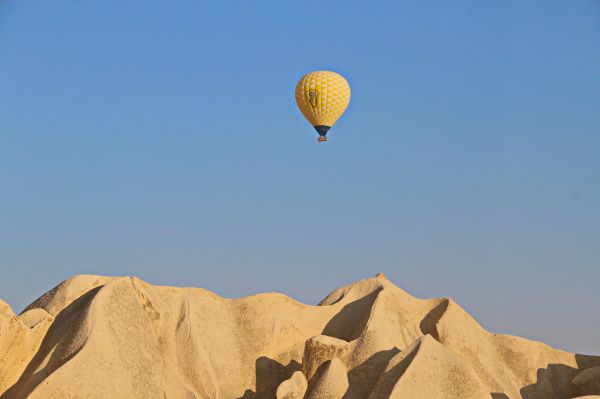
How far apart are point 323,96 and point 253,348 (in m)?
12.9

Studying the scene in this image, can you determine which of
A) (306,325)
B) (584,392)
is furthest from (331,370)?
(584,392)

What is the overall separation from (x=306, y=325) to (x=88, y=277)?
9.83 meters

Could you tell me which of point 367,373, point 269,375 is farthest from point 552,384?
point 269,375

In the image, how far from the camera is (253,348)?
45.7 m

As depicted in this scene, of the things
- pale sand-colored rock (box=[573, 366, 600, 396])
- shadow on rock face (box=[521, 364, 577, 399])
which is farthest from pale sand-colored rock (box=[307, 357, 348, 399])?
pale sand-colored rock (box=[573, 366, 600, 396])

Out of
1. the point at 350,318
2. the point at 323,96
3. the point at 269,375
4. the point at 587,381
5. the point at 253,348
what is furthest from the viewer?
the point at 323,96

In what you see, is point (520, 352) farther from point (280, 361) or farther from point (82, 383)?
point (82, 383)

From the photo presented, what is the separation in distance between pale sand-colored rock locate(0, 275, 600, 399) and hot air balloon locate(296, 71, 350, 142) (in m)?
8.27

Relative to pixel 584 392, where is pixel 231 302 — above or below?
above

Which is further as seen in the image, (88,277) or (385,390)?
(88,277)

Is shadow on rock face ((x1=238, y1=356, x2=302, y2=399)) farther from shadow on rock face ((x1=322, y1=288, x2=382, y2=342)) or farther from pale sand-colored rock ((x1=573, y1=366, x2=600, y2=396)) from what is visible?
pale sand-colored rock ((x1=573, y1=366, x2=600, y2=396))

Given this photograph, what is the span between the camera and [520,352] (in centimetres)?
4950

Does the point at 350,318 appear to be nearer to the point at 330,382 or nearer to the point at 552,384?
the point at 330,382

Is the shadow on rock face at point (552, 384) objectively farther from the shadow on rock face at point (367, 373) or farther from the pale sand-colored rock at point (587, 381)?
the shadow on rock face at point (367, 373)
